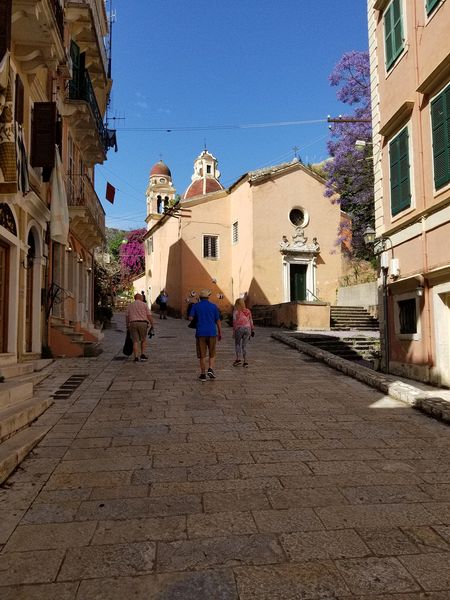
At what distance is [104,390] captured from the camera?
8070 millimetres

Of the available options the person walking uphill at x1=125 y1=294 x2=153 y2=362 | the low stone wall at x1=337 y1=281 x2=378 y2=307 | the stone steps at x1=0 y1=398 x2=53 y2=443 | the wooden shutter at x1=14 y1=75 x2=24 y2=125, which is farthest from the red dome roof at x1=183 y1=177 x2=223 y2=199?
the stone steps at x1=0 y1=398 x2=53 y2=443

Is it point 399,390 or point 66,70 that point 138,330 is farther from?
point 66,70

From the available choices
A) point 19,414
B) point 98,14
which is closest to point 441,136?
point 19,414

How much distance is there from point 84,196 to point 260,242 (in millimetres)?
13883

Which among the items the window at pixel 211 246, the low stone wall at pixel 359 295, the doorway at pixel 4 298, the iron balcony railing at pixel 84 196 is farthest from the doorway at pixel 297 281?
the doorway at pixel 4 298

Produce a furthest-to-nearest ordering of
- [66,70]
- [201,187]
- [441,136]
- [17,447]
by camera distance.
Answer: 1. [201,187]
2. [66,70]
3. [441,136]
4. [17,447]

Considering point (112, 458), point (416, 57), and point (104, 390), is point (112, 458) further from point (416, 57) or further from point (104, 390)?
point (416, 57)

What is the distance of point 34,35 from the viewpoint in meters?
8.92

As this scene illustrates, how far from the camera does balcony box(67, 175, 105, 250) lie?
1393 cm

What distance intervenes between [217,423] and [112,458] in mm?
1646

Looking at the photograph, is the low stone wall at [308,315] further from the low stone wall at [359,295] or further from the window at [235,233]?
the window at [235,233]

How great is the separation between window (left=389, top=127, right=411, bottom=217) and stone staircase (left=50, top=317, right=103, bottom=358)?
7781 mm

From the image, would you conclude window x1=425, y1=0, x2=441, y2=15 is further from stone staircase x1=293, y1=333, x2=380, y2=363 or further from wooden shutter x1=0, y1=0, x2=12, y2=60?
stone staircase x1=293, y1=333, x2=380, y2=363

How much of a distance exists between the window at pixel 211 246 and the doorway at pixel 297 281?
5001 millimetres
